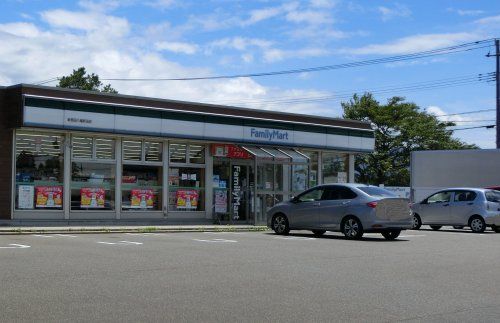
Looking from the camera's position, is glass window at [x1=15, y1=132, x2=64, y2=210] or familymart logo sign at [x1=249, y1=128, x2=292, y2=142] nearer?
glass window at [x1=15, y1=132, x2=64, y2=210]

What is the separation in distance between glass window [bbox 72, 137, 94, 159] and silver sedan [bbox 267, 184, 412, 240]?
7.47 metres

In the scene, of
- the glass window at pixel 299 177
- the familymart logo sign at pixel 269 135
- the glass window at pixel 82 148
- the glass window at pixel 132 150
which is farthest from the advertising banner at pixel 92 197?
the glass window at pixel 299 177

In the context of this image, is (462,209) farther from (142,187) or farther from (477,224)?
(142,187)

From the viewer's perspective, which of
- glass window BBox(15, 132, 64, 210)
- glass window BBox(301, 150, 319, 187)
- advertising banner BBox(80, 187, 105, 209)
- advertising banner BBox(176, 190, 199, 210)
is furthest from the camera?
glass window BBox(301, 150, 319, 187)

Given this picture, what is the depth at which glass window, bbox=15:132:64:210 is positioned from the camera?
72.5 ft

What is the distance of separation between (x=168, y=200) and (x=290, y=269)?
574 inches

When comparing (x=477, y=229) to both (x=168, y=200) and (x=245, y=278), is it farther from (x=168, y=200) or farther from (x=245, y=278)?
(x=245, y=278)

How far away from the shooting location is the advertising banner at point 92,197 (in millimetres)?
23219

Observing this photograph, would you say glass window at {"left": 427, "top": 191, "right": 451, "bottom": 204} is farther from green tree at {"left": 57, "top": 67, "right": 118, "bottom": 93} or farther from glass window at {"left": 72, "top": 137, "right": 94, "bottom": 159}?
green tree at {"left": 57, "top": 67, "right": 118, "bottom": 93}

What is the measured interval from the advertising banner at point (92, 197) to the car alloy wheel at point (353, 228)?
936cm

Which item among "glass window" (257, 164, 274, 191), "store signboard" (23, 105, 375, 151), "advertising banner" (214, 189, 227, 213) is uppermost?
"store signboard" (23, 105, 375, 151)

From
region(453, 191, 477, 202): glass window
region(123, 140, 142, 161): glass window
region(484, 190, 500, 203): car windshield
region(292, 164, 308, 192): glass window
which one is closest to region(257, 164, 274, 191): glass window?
region(292, 164, 308, 192): glass window

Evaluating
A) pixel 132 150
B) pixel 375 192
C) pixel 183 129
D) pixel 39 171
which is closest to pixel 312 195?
pixel 375 192

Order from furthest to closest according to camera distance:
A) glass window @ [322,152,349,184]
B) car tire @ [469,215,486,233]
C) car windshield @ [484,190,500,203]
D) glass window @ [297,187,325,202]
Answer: glass window @ [322,152,349,184], car windshield @ [484,190,500,203], car tire @ [469,215,486,233], glass window @ [297,187,325,202]
